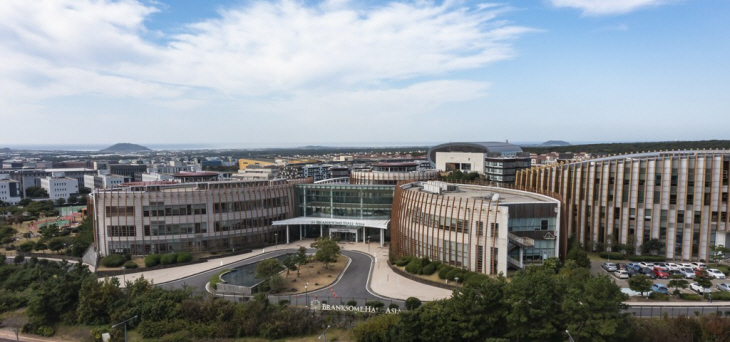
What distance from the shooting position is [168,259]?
64.4 metres

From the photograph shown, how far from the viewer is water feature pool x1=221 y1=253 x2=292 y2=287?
5409 centimetres

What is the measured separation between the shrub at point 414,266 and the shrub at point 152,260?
37.5m

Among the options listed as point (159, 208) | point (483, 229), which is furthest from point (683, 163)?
point (159, 208)

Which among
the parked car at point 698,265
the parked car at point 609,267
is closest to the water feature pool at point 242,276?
the parked car at point 609,267

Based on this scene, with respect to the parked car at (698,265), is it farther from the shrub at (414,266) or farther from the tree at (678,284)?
the shrub at (414,266)

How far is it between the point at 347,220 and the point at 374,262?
1613cm

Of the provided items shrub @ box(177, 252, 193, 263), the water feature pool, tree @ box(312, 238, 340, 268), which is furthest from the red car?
shrub @ box(177, 252, 193, 263)

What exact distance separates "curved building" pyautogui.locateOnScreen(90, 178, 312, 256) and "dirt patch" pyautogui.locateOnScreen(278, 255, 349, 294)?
17591 millimetres

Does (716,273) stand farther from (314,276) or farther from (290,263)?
(290,263)

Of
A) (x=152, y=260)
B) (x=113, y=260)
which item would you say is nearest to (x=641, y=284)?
(x=152, y=260)

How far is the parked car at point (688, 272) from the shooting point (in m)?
53.4

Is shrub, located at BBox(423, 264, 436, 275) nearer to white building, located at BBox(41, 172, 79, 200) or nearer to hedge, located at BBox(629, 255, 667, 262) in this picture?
hedge, located at BBox(629, 255, 667, 262)

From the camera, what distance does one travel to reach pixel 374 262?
64.4m

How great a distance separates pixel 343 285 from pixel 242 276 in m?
13.9
